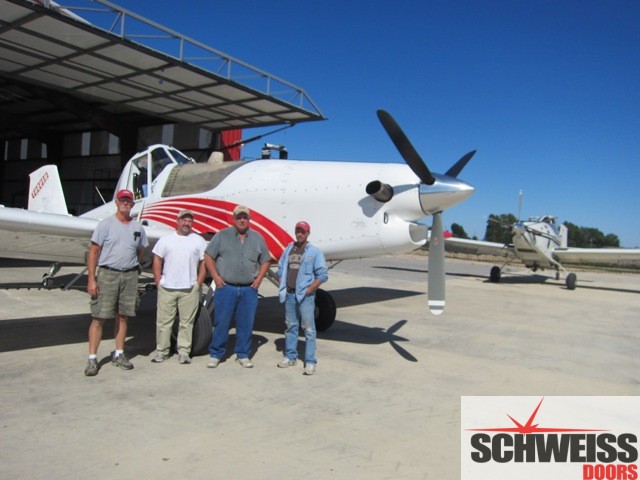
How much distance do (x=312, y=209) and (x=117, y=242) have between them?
2165 mm

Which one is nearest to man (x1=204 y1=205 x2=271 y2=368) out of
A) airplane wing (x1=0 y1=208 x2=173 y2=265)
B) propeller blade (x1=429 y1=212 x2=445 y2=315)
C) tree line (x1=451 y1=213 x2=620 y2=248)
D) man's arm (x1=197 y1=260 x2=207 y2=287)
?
man's arm (x1=197 y1=260 x2=207 y2=287)

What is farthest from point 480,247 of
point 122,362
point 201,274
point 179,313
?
point 122,362

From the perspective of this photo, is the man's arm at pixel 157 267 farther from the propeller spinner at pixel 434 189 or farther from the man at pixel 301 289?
the propeller spinner at pixel 434 189

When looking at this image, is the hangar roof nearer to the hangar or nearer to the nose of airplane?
the hangar

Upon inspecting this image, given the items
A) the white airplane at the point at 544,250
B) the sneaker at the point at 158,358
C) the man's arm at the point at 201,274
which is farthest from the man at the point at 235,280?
the white airplane at the point at 544,250

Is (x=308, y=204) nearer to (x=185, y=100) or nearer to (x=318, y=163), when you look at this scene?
(x=318, y=163)

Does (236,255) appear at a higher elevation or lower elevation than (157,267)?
higher

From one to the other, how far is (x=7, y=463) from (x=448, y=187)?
4416mm

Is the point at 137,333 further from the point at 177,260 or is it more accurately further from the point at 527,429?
the point at 527,429

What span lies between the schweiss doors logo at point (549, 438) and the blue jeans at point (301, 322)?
1554mm

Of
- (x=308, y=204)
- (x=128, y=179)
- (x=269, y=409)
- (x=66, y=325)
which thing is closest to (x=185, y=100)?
(x=128, y=179)

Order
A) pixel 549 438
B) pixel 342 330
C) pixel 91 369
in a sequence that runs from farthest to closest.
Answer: pixel 342 330
pixel 91 369
pixel 549 438

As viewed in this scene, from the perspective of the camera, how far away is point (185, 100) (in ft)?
56.8

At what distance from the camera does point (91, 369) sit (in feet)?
14.1
